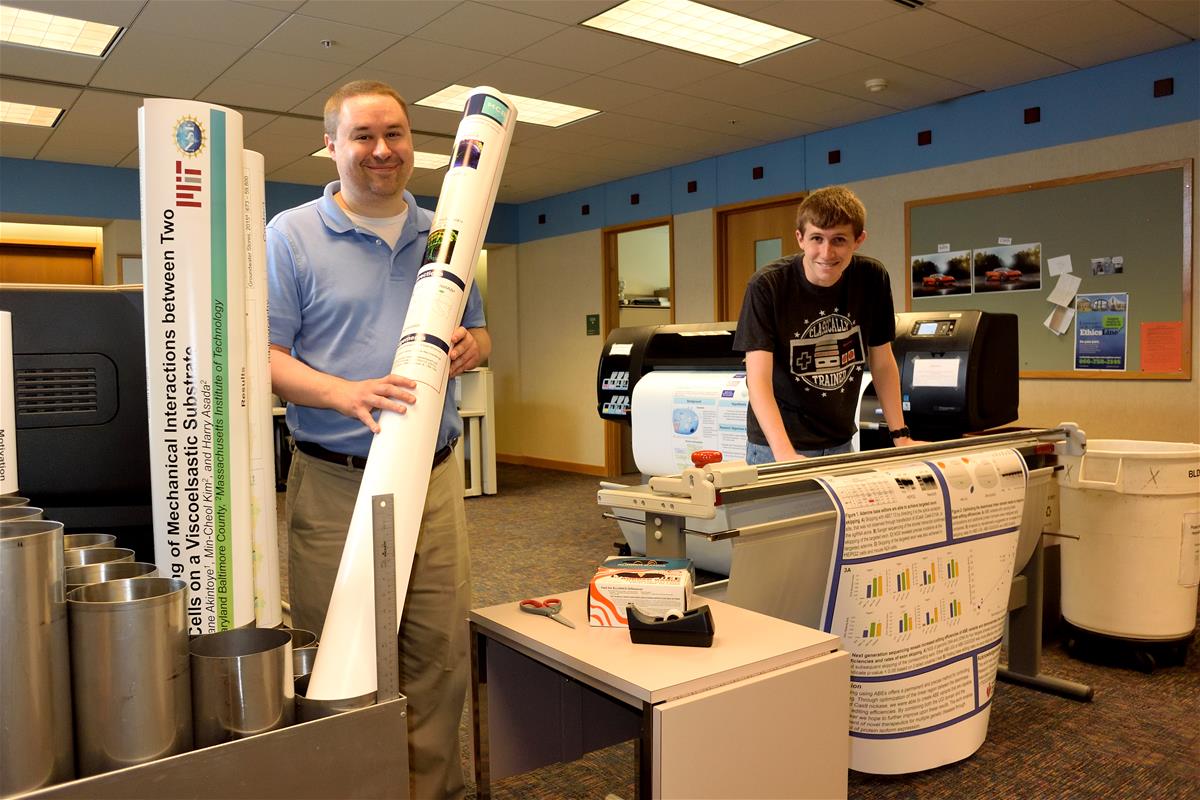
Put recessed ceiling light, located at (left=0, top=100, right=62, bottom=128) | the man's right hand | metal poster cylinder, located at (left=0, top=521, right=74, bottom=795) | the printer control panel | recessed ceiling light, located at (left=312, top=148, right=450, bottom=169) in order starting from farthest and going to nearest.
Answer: recessed ceiling light, located at (left=312, top=148, right=450, bottom=169) → recessed ceiling light, located at (left=0, top=100, right=62, bottom=128) → the printer control panel → the man's right hand → metal poster cylinder, located at (left=0, top=521, right=74, bottom=795)

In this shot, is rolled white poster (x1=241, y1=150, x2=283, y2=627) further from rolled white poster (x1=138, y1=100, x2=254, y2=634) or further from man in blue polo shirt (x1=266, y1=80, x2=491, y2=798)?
man in blue polo shirt (x1=266, y1=80, x2=491, y2=798)

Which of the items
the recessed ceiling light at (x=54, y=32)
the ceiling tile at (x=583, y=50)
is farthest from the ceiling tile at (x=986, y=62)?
the recessed ceiling light at (x=54, y=32)

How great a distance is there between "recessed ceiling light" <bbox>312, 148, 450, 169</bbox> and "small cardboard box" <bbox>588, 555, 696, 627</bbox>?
17.3ft

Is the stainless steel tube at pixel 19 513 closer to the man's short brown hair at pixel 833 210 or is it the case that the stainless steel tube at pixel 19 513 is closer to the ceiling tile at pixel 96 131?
the man's short brown hair at pixel 833 210

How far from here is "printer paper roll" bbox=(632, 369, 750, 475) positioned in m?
3.83

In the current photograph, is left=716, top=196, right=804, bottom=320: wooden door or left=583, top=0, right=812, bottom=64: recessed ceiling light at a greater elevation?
left=583, top=0, right=812, bottom=64: recessed ceiling light

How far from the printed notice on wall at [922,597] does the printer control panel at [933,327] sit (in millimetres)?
1203

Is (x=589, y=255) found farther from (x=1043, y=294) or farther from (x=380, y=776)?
(x=380, y=776)

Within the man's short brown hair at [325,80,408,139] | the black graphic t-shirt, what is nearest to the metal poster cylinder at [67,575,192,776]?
the man's short brown hair at [325,80,408,139]

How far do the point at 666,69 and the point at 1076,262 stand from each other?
231 centimetres

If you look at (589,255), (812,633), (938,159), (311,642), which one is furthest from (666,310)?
(311,642)

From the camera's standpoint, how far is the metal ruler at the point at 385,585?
0.75 m

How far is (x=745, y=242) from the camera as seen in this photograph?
634cm

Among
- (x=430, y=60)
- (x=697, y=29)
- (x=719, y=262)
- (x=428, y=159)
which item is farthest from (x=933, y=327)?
(x=428, y=159)
